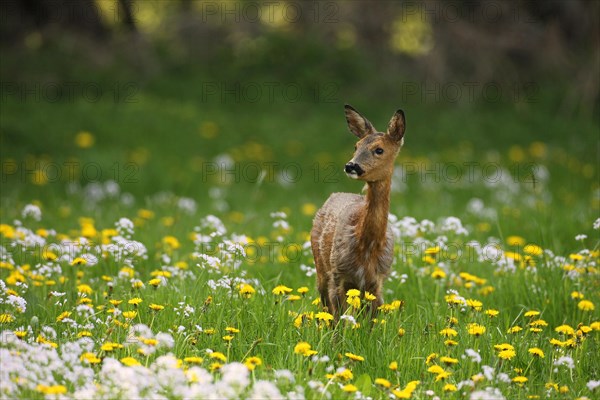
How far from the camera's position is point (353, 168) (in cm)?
532

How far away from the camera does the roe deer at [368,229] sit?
5.54m

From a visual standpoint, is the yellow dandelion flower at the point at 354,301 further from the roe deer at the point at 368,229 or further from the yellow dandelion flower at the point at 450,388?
the yellow dandelion flower at the point at 450,388

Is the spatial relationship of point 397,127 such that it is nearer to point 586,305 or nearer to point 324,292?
point 324,292

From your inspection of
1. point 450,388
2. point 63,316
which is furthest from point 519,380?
point 63,316

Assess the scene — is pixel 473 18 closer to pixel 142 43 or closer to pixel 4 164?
pixel 142 43

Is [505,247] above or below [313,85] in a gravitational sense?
below

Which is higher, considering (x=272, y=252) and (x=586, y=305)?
(x=272, y=252)

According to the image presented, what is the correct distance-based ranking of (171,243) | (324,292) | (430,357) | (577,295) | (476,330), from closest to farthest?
(430,357) → (476,330) → (324,292) → (577,295) → (171,243)

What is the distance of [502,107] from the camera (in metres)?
17.3

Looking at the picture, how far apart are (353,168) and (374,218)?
46 centimetres

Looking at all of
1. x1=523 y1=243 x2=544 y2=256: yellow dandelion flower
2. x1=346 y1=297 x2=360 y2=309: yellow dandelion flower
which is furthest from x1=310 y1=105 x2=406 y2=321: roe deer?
x1=523 y1=243 x2=544 y2=256: yellow dandelion flower

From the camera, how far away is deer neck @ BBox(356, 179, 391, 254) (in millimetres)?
5598

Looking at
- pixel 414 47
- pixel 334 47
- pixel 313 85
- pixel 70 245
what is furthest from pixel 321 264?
pixel 414 47

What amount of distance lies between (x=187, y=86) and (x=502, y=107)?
629cm
